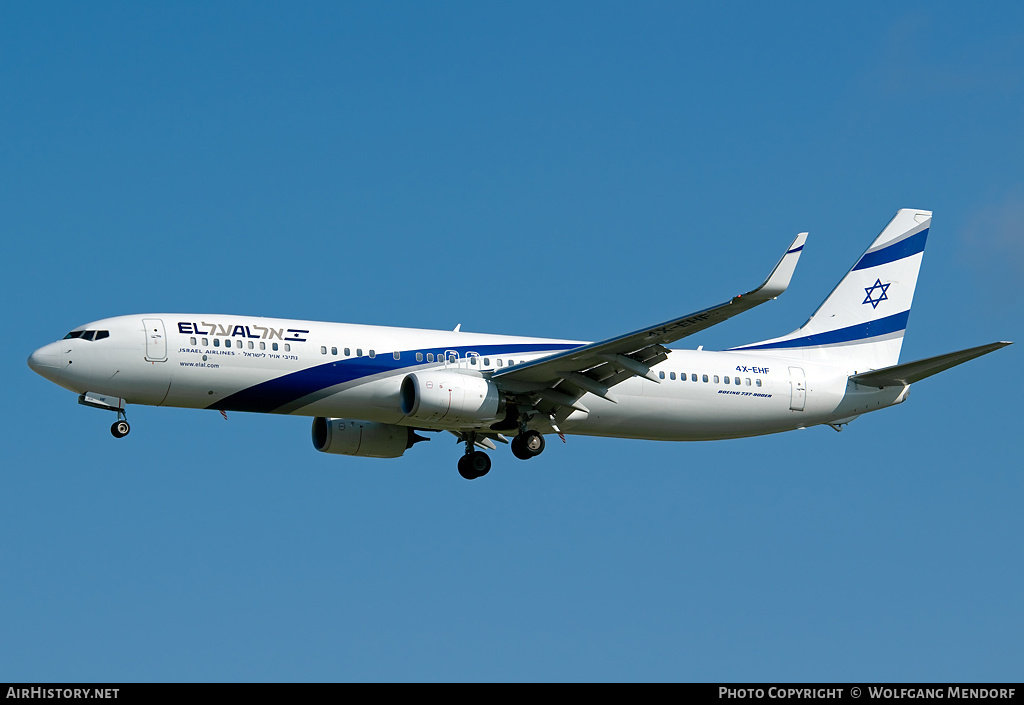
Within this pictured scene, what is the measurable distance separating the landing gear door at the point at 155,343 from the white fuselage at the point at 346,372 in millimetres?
27

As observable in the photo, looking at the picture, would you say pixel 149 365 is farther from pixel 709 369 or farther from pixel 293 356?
pixel 709 369

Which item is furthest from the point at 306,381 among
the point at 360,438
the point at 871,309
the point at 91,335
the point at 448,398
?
the point at 871,309

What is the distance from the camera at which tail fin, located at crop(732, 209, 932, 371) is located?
151 ft

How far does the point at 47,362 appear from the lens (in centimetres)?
3722

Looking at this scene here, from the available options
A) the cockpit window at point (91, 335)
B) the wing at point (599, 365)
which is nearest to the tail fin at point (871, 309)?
the wing at point (599, 365)

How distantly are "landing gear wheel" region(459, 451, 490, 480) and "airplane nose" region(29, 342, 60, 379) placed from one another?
41.6 feet

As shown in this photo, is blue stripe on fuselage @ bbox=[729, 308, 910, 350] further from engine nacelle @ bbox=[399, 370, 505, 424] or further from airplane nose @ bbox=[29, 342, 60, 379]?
airplane nose @ bbox=[29, 342, 60, 379]

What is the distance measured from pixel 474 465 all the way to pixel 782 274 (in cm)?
1378

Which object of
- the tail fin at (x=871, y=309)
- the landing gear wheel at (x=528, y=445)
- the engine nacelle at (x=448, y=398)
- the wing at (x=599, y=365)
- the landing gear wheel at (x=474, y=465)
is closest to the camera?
the wing at (x=599, y=365)

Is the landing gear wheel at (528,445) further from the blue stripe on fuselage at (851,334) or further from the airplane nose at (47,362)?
the airplane nose at (47,362)

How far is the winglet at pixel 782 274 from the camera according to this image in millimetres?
32688

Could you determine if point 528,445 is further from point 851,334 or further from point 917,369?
point 851,334

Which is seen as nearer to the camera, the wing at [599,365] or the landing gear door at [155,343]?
the wing at [599,365]
